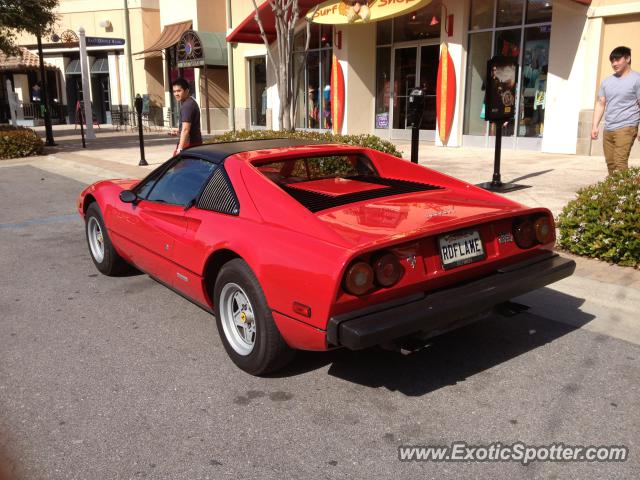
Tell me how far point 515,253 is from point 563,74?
36.9 feet

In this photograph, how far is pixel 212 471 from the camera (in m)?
2.74

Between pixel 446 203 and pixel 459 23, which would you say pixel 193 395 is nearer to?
pixel 446 203

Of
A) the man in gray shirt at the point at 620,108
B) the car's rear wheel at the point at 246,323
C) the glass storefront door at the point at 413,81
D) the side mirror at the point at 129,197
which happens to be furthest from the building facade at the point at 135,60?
the car's rear wheel at the point at 246,323

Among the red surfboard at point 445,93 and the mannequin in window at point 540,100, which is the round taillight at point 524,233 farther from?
the red surfboard at point 445,93

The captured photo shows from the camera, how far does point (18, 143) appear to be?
17.0 m

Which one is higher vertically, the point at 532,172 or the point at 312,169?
the point at 312,169

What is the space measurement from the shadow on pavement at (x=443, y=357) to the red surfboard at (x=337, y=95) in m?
15.5

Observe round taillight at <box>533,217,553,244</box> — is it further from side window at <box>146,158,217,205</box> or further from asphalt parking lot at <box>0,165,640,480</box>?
side window at <box>146,158,217,205</box>

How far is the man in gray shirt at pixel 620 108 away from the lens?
7.61 metres

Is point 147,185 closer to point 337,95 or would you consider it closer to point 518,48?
point 518,48

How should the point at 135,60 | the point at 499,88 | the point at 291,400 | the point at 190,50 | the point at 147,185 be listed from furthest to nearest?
the point at 135,60 < the point at 190,50 < the point at 499,88 < the point at 147,185 < the point at 291,400

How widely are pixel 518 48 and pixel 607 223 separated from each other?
10.2m

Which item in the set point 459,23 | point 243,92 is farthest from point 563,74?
point 243,92

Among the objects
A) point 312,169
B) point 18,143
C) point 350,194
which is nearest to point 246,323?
point 350,194
